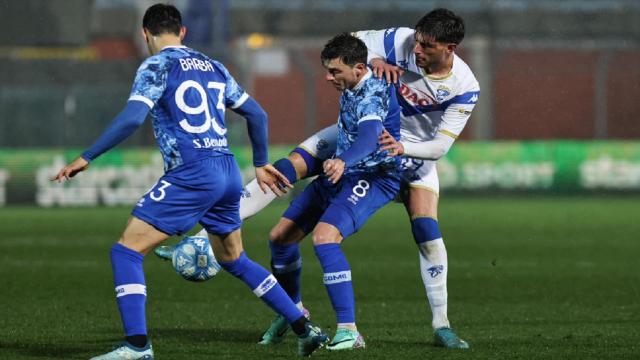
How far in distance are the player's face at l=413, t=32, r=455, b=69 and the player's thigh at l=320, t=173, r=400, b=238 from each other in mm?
812

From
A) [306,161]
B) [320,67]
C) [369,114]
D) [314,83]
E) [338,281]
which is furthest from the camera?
[320,67]

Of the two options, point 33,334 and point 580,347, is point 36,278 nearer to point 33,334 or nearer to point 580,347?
point 33,334

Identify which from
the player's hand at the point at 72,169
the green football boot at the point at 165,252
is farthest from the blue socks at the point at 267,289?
the player's hand at the point at 72,169

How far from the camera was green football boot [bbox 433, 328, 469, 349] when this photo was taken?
862cm

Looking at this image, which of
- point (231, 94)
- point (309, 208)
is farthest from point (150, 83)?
point (309, 208)

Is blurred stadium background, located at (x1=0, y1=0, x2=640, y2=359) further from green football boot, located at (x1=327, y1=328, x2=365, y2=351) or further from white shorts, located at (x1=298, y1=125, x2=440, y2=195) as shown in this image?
white shorts, located at (x1=298, y1=125, x2=440, y2=195)

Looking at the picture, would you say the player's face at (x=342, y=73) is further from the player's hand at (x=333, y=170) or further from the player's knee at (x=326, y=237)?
the player's knee at (x=326, y=237)

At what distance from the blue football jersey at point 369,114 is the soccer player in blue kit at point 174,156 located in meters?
0.76

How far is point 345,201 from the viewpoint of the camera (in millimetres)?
8664

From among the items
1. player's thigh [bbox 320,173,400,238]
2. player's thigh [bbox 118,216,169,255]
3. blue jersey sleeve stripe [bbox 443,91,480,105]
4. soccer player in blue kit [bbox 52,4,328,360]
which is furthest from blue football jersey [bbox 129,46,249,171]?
blue jersey sleeve stripe [bbox 443,91,480,105]

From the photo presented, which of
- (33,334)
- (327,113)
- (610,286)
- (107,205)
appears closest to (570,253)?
(610,286)

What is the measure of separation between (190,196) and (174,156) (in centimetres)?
25

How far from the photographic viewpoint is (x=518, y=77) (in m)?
35.2

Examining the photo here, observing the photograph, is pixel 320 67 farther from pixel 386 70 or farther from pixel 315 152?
pixel 386 70
